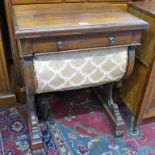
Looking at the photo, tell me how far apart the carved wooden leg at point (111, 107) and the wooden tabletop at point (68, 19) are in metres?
0.47

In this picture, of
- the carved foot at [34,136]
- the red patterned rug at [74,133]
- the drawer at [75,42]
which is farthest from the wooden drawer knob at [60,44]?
the red patterned rug at [74,133]

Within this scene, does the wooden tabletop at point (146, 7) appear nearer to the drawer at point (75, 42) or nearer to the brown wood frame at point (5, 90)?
the drawer at point (75, 42)

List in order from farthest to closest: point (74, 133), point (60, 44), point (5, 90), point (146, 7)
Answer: point (5, 90) < point (74, 133) < point (146, 7) < point (60, 44)

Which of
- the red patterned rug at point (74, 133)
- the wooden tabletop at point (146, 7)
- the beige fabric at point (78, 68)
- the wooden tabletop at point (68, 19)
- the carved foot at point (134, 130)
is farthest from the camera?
the carved foot at point (134, 130)

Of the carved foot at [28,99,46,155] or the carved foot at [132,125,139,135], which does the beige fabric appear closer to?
the carved foot at [28,99,46,155]

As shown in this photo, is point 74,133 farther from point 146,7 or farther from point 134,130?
point 146,7

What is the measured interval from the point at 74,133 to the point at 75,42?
0.70 meters

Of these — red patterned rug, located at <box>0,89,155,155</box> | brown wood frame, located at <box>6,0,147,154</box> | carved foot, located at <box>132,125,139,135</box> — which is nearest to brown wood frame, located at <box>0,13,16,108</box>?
red patterned rug, located at <box>0,89,155,155</box>

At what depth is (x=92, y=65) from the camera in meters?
1.13

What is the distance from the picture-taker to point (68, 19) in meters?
1.05

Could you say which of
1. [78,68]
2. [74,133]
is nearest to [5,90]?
[74,133]

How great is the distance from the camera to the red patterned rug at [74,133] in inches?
52.9

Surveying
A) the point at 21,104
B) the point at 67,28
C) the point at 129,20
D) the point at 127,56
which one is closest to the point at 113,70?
the point at 127,56

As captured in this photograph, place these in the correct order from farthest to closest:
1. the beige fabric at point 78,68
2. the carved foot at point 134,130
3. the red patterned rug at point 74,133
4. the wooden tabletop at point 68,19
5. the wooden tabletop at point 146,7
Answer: the carved foot at point 134,130, the red patterned rug at point 74,133, the wooden tabletop at point 146,7, the beige fabric at point 78,68, the wooden tabletop at point 68,19
